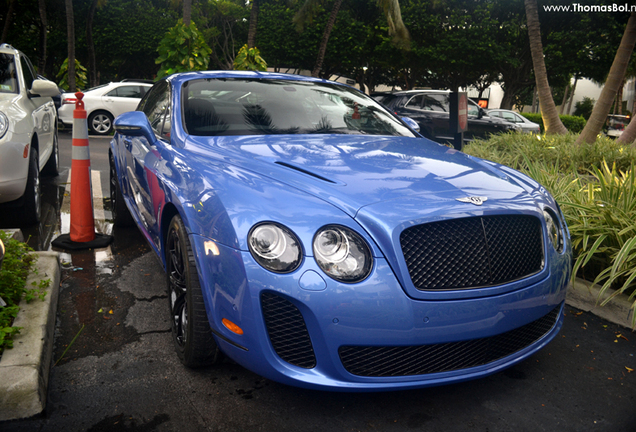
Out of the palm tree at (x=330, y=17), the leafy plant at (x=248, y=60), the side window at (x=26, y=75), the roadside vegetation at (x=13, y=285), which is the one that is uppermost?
the palm tree at (x=330, y=17)

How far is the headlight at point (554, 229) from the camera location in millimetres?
2436

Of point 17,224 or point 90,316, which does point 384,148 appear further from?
point 17,224

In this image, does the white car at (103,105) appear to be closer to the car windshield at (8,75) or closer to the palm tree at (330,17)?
the car windshield at (8,75)

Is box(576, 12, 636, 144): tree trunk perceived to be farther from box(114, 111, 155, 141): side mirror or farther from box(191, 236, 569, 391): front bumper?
box(191, 236, 569, 391): front bumper

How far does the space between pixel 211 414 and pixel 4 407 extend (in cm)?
80

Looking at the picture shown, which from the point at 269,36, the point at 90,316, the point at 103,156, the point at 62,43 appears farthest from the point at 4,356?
the point at 62,43

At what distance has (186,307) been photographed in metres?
2.37

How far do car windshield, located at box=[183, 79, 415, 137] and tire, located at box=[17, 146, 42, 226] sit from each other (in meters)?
1.90

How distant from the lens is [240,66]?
47.3 feet

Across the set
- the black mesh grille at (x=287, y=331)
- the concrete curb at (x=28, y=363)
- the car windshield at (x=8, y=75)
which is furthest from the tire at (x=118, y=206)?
the black mesh grille at (x=287, y=331)

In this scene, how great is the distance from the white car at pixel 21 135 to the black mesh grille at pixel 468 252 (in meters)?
3.40

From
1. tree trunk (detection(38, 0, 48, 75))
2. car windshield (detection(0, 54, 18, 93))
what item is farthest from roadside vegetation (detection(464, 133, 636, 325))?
tree trunk (detection(38, 0, 48, 75))

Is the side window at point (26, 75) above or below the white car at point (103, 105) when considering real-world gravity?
above

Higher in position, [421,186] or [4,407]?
[421,186]
